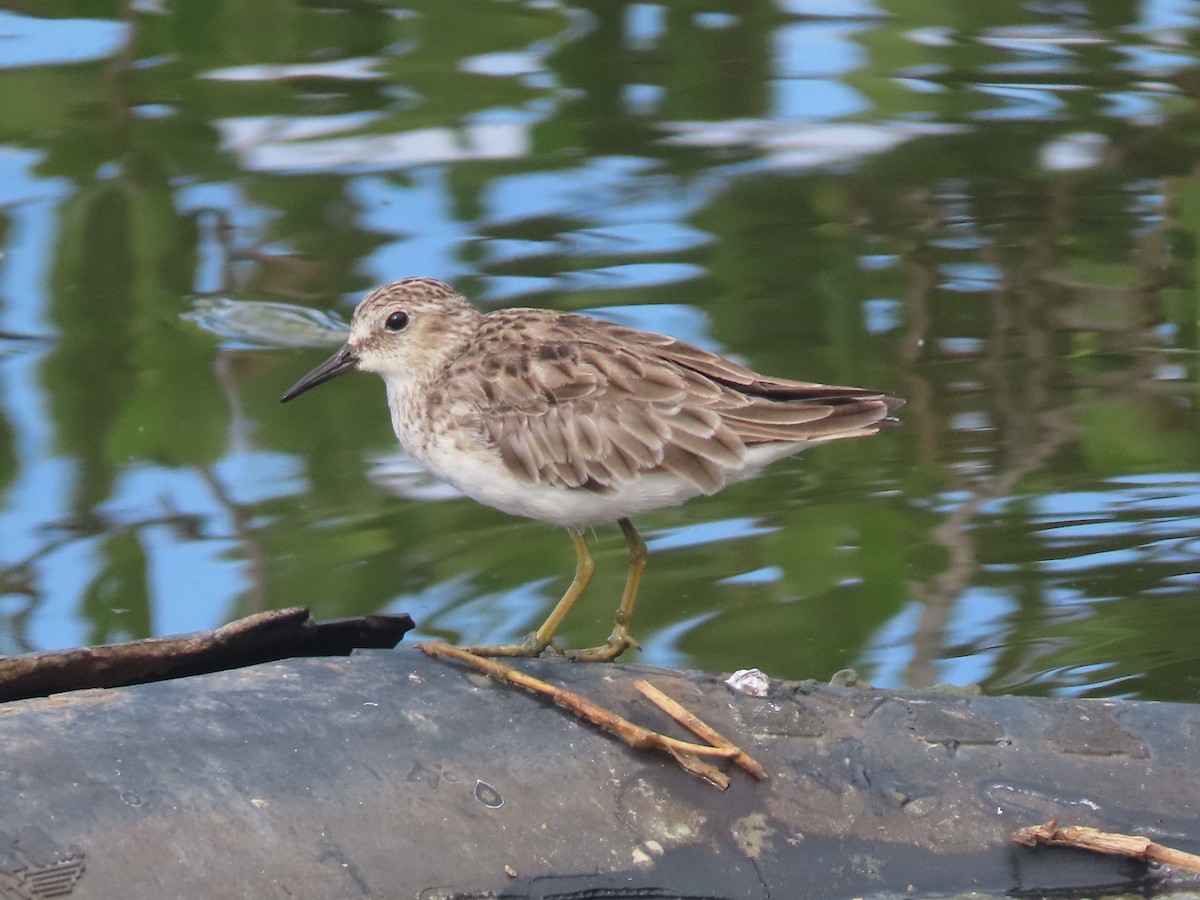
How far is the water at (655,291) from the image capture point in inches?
258

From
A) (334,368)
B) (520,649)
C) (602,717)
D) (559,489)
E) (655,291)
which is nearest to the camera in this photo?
(602,717)

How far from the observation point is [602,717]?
438 centimetres

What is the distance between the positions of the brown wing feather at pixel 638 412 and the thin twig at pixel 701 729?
84cm

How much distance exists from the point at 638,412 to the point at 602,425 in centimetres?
10

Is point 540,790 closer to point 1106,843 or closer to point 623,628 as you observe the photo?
point 623,628

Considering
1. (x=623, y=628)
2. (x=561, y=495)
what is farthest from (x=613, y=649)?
(x=561, y=495)

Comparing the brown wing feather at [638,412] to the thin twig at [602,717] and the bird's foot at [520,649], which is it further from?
the thin twig at [602,717]

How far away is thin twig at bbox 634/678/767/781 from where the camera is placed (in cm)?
436

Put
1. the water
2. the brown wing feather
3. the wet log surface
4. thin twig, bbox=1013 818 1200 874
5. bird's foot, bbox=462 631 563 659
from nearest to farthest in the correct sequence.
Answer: the wet log surface
thin twig, bbox=1013 818 1200 874
bird's foot, bbox=462 631 563 659
the brown wing feather
the water

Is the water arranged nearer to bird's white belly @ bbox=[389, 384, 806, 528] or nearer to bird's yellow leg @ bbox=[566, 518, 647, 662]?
bird's yellow leg @ bbox=[566, 518, 647, 662]

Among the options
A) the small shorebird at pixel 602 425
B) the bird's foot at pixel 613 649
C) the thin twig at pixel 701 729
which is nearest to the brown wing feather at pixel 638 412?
the small shorebird at pixel 602 425

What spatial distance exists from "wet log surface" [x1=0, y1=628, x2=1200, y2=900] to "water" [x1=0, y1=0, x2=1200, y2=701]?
1324 millimetres

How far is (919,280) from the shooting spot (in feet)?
29.8

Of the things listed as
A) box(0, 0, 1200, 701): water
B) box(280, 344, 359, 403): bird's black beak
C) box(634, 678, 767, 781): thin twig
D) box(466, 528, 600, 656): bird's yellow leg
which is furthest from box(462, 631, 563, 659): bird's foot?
box(280, 344, 359, 403): bird's black beak
